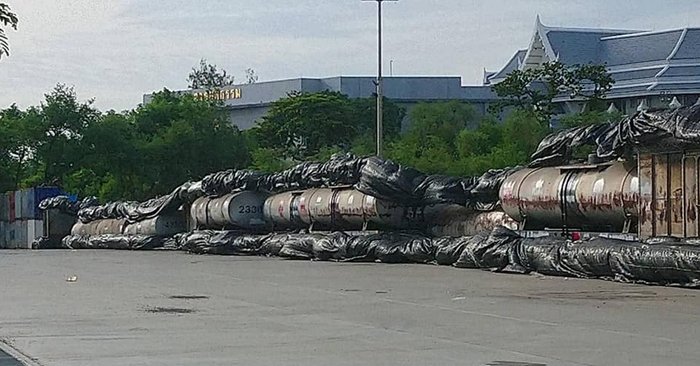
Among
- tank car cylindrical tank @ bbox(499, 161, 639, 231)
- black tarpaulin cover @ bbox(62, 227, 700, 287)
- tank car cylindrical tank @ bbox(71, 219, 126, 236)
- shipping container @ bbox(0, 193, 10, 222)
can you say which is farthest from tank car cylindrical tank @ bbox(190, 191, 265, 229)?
shipping container @ bbox(0, 193, 10, 222)

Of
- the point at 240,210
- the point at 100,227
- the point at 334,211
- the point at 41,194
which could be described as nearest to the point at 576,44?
the point at 41,194

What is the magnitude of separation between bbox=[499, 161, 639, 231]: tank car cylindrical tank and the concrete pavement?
1.92m

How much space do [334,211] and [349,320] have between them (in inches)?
618

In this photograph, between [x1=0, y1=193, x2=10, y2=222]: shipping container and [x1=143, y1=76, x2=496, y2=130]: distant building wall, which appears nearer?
[x1=0, y1=193, x2=10, y2=222]: shipping container

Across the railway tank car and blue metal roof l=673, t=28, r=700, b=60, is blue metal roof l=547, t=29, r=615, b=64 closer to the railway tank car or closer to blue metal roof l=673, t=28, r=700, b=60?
blue metal roof l=673, t=28, r=700, b=60

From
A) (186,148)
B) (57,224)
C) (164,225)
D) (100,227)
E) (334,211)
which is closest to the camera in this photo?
(334,211)

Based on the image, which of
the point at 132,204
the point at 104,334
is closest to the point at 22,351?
the point at 104,334

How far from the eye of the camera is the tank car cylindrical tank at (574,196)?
68.7 ft

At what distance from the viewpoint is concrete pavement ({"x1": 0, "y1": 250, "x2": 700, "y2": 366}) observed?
1097 centimetres

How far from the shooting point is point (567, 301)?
53.2 feet

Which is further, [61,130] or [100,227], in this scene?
[61,130]

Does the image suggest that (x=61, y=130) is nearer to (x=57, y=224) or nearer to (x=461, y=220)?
(x=57, y=224)

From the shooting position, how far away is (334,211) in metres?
29.9

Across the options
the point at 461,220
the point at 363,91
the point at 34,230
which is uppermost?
the point at 363,91
